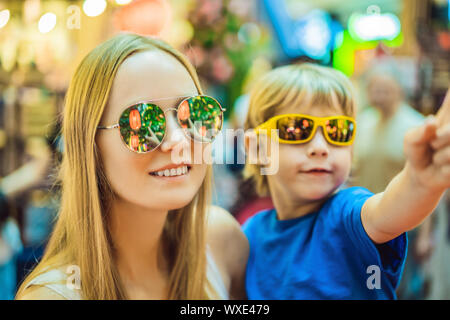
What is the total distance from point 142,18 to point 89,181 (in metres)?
Result: 0.46

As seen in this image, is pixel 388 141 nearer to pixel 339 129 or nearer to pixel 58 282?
pixel 339 129

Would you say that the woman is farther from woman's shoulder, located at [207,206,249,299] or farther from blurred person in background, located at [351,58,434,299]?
blurred person in background, located at [351,58,434,299]

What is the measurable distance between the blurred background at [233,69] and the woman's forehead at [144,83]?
12 centimetres

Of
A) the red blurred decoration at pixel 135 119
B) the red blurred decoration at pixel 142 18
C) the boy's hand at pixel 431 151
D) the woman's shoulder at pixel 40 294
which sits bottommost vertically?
the woman's shoulder at pixel 40 294

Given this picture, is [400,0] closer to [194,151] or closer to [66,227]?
[194,151]

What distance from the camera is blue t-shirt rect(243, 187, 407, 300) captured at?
781 millimetres

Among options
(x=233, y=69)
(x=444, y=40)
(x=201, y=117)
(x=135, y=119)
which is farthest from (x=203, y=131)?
(x=444, y=40)

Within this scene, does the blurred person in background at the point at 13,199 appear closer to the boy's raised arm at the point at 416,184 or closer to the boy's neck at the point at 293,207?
the boy's neck at the point at 293,207

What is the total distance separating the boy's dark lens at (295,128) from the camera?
850mm

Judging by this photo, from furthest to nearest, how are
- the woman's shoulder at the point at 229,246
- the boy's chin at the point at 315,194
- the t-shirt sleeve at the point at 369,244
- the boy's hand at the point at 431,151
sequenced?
the woman's shoulder at the point at 229,246 → the boy's chin at the point at 315,194 → the t-shirt sleeve at the point at 369,244 → the boy's hand at the point at 431,151

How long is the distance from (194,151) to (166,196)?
0.11 meters

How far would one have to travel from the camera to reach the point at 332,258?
827mm

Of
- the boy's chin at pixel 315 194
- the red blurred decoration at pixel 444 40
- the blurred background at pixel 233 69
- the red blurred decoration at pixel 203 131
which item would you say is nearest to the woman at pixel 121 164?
the red blurred decoration at pixel 203 131

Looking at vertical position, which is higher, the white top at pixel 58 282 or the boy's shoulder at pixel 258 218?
the boy's shoulder at pixel 258 218
